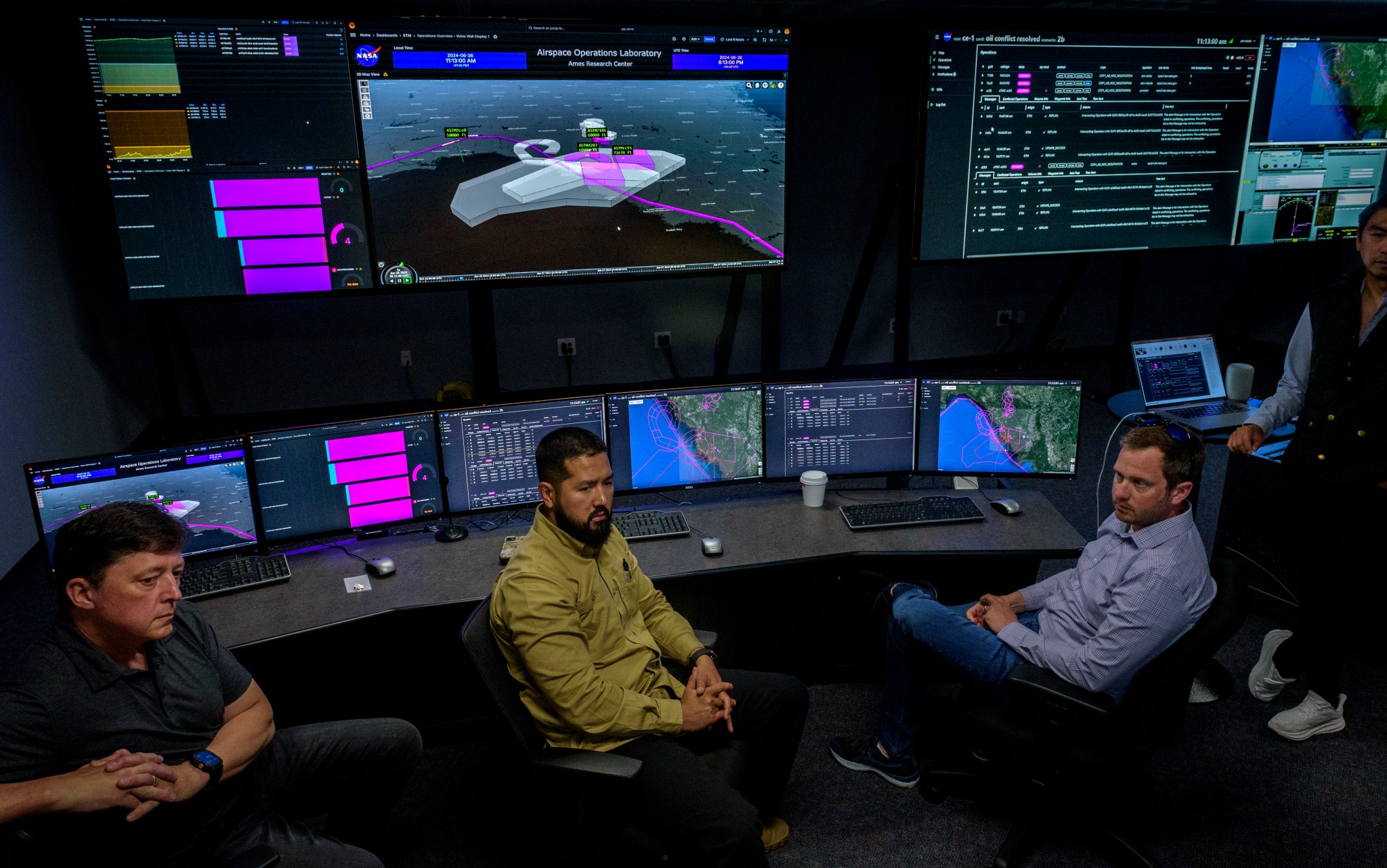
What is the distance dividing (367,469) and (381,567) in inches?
12.2

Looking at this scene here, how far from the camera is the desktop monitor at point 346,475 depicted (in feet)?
8.74

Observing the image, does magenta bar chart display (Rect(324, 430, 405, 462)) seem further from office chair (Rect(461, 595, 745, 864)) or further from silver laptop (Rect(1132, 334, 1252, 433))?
silver laptop (Rect(1132, 334, 1252, 433))

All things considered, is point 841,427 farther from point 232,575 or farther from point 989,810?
point 232,575

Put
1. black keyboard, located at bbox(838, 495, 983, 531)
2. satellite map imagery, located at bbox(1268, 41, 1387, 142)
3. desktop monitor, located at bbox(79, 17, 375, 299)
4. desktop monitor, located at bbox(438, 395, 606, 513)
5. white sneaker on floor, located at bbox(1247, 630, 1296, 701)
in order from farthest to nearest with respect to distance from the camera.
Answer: satellite map imagery, located at bbox(1268, 41, 1387, 142)
desktop monitor, located at bbox(79, 17, 375, 299)
white sneaker on floor, located at bbox(1247, 630, 1296, 701)
black keyboard, located at bbox(838, 495, 983, 531)
desktop monitor, located at bbox(438, 395, 606, 513)

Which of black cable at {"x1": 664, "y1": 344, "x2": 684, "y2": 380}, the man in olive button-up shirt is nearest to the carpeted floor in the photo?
the man in olive button-up shirt

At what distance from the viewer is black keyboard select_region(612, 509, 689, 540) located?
9.41ft

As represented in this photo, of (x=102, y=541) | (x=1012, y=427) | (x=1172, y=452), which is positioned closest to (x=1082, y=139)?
(x=1012, y=427)

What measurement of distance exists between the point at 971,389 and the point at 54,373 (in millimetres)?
4008

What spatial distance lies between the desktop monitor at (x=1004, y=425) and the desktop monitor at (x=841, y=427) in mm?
85

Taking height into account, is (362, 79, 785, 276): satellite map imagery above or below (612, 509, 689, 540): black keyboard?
above

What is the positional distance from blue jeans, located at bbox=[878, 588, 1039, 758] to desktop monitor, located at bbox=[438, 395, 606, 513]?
108 centimetres

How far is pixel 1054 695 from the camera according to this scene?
210 cm

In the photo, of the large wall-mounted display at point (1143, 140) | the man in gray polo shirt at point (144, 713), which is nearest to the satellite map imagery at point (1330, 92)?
the large wall-mounted display at point (1143, 140)

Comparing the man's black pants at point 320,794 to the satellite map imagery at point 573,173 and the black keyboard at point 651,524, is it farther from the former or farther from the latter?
the satellite map imagery at point 573,173
